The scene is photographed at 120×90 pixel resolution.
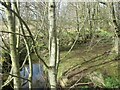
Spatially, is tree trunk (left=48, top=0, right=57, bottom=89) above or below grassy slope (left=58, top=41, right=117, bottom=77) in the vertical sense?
above

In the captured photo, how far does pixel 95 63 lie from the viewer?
328 inches

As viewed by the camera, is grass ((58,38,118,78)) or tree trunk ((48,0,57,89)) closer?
tree trunk ((48,0,57,89))

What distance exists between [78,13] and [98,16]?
4.03 ft

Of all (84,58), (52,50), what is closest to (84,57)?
(84,58)

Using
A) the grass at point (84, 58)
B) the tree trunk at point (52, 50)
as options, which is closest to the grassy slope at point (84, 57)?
the grass at point (84, 58)

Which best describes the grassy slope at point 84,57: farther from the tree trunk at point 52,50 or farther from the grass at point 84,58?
the tree trunk at point 52,50

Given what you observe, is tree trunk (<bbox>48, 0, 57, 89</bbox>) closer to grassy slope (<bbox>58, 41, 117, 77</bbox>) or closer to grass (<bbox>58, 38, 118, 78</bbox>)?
grass (<bbox>58, 38, 118, 78</bbox>)

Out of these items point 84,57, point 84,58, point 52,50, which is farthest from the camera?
point 84,57

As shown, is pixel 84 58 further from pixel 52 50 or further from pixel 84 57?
pixel 52 50

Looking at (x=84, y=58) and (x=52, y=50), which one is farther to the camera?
(x=84, y=58)

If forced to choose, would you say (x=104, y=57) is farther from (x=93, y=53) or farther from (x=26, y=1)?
(x=26, y=1)

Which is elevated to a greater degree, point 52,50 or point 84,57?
point 52,50

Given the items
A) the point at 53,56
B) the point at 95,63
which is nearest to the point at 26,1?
the point at 53,56

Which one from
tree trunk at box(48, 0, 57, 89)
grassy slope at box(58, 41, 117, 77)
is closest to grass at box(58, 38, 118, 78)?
grassy slope at box(58, 41, 117, 77)
